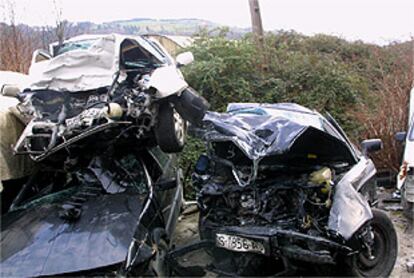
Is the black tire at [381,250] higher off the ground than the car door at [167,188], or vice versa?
the car door at [167,188]

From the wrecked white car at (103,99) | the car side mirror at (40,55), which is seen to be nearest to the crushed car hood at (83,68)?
the wrecked white car at (103,99)

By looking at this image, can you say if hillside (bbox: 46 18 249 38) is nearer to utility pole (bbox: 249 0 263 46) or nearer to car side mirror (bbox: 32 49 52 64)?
utility pole (bbox: 249 0 263 46)

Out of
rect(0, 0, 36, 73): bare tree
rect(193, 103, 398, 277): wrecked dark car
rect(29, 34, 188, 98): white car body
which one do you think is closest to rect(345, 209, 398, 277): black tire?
rect(193, 103, 398, 277): wrecked dark car

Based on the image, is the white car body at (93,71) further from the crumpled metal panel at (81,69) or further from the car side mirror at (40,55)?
the car side mirror at (40,55)

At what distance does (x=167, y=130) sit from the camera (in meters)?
4.66

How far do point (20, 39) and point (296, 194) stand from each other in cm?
861

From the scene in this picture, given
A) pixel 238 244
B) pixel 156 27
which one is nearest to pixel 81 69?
pixel 238 244

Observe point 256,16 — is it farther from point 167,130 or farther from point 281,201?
point 281,201

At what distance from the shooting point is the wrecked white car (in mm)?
4254

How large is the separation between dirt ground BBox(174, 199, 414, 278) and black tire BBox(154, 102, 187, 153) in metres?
1.17

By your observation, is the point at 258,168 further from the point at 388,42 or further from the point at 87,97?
the point at 388,42

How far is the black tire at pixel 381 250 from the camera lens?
4368 mm

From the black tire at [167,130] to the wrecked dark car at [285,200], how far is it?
0.26m

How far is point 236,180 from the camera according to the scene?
426 centimetres
